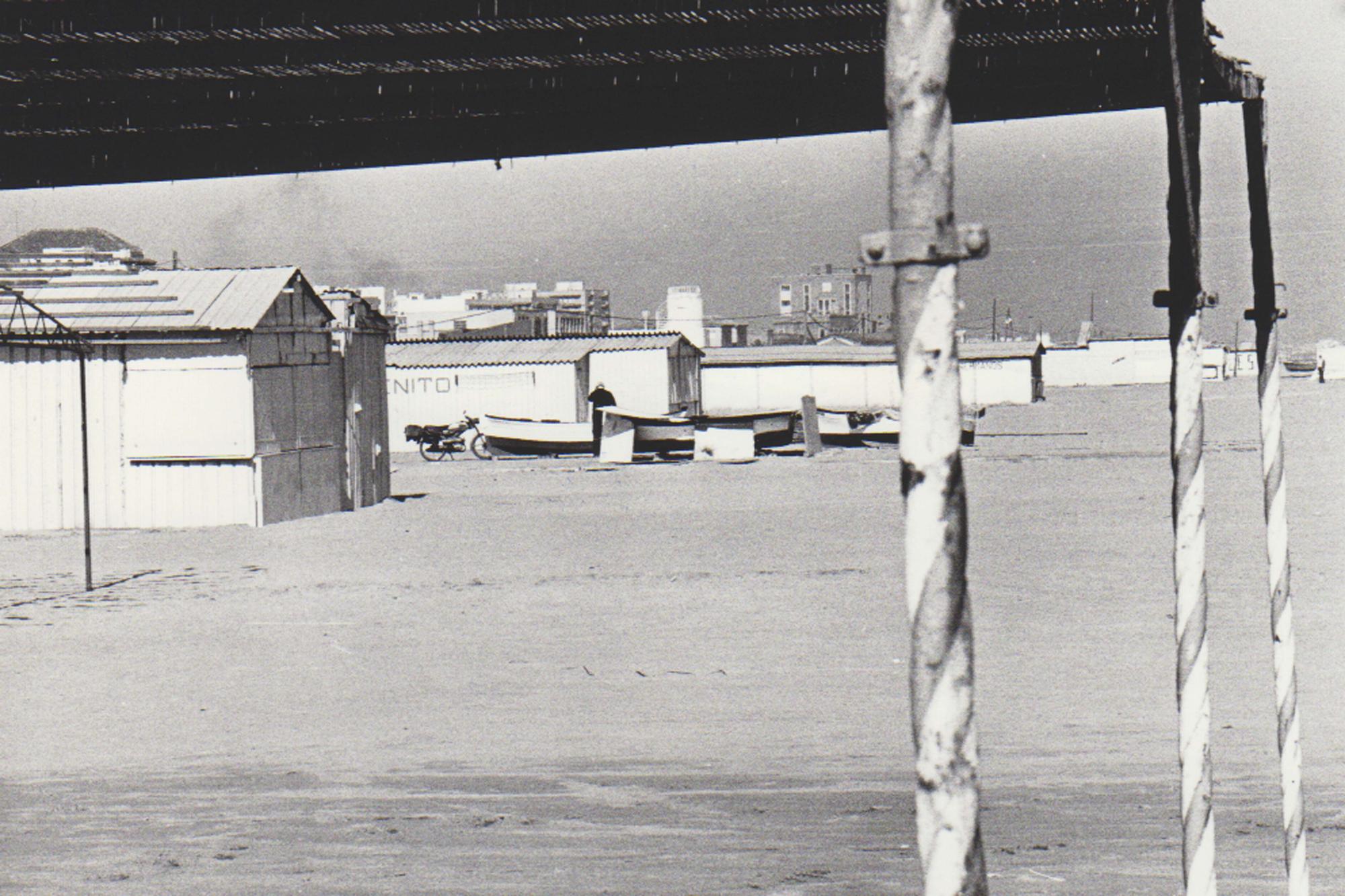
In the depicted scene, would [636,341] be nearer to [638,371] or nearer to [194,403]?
[638,371]

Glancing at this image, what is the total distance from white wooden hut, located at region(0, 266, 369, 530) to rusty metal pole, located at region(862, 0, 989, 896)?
20.8m

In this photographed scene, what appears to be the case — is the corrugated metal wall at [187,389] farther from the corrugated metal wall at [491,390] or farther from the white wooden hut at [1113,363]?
the white wooden hut at [1113,363]

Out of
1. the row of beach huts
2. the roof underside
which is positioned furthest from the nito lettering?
the roof underside

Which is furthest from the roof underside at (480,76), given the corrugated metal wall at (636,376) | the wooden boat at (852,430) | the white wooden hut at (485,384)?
the corrugated metal wall at (636,376)

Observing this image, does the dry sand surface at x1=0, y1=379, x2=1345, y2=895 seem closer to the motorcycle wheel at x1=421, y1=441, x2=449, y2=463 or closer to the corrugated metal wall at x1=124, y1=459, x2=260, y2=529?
the corrugated metal wall at x1=124, y1=459, x2=260, y2=529

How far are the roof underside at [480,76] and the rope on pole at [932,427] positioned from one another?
1861mm

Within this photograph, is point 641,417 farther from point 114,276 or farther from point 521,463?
point 114,276

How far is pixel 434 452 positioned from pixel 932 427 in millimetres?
42557

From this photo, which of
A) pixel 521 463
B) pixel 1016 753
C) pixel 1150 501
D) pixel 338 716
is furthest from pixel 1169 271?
pixel 521 463

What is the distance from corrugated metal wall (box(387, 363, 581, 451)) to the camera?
5062cm

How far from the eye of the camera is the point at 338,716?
9664mm

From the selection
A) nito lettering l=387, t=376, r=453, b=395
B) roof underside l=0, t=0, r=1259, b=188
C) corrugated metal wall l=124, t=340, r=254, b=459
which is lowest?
corrugated metal wall l=124, t=340, r=254, b=459

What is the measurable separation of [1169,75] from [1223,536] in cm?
1614

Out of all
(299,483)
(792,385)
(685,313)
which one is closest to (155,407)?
(299,483)
